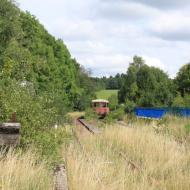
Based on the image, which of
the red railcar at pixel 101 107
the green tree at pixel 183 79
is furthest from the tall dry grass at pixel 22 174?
the green tree at pixel 183 79

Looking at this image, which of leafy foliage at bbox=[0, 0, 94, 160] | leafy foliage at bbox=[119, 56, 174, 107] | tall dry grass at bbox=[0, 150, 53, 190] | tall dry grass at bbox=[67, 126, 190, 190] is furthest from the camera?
leafy foliage at bbox=[119, 56, 174, 107]

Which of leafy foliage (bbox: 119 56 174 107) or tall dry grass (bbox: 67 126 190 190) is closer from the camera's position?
tall dry grass (bbox: 67 126 190 190)

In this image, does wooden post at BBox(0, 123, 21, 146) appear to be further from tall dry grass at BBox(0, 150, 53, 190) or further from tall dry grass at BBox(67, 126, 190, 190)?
tall dry grass at BBox(67, 126, 190, 190)

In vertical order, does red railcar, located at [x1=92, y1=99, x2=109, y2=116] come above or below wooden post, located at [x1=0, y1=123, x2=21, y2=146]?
below

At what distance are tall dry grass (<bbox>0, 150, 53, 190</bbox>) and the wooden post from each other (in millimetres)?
203

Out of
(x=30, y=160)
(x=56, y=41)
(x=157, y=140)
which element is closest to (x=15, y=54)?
(x=157, y=140)

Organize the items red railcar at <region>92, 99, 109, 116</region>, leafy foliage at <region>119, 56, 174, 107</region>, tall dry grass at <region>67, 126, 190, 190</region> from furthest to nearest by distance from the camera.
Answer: leafy foliage at <region>119, 56, 174, 107</region> < red railcar at <region>92, 99, 109, 116</region> < tall dry grass at <region>67, 126, 190, 190</region>

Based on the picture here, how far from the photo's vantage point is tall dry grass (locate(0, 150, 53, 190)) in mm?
7973

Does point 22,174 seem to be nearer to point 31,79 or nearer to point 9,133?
point 9,133

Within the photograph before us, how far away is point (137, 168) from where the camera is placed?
470 inches

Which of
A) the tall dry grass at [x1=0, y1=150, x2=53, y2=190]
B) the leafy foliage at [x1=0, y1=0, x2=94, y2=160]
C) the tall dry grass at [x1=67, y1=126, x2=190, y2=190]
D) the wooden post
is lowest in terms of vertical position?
the tall dry grass at [x1=67, y1=126, x2=190, y2=190]

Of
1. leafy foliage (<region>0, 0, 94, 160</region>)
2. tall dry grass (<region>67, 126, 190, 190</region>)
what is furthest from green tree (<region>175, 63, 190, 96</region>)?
tall dry grass (<region>67, 126, 190, 190</region>)

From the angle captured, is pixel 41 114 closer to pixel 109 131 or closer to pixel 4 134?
pixel 4 134

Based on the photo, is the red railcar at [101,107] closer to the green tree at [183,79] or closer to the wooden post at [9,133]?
the green tree at [183,79]
